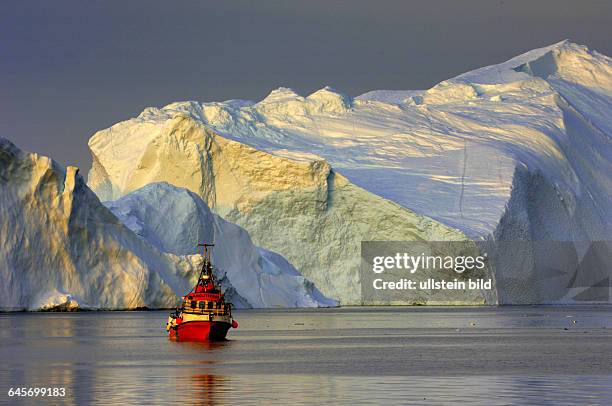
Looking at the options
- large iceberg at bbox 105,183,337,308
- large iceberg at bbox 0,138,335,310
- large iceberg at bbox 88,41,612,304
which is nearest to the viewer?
large iceberg at bbox 0,138,335,310

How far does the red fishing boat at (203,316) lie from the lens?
143 ft

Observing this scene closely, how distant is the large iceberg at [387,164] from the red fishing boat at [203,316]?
3317cm

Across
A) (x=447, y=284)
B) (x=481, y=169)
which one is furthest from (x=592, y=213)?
(x=447, y=284)

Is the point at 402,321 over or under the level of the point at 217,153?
under

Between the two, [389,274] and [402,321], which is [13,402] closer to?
[402,321]

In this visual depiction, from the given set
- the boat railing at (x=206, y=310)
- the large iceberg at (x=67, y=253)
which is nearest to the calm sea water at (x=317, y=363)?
the boat railing at (x=206, y=310)

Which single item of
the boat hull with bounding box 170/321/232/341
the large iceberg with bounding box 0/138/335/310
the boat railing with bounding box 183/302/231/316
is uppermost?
the large iceberg with bounding box 0/138/335/310

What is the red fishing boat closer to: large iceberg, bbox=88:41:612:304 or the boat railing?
the boat railing

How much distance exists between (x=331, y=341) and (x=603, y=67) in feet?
229

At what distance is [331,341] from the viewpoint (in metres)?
43.6

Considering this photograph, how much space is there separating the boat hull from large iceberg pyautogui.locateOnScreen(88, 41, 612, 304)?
33.1m

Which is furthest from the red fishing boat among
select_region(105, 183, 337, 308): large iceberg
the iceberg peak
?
the iceberg peak

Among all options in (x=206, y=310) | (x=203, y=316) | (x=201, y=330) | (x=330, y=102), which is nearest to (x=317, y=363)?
(x=206, y=310)

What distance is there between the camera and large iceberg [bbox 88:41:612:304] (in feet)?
258
